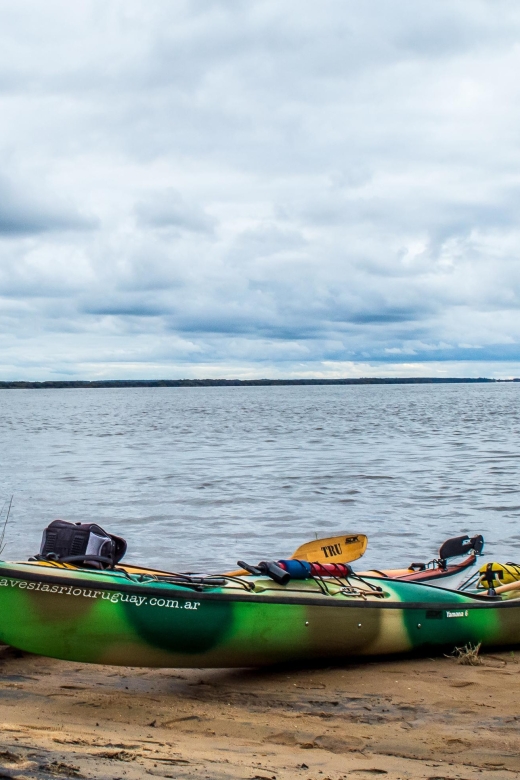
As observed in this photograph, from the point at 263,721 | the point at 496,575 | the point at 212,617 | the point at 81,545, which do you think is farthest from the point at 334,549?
the point at 263,721

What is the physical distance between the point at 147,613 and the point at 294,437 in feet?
99.9

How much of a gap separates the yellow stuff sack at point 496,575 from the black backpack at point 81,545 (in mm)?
3505

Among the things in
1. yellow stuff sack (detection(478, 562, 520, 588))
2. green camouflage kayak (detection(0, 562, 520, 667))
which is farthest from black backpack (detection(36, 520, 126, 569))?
yellow stuff sack (detection(478, 562, 520, 588))

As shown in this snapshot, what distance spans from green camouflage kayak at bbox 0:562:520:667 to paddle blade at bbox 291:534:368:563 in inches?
25.5

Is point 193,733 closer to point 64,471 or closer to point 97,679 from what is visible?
point 97,679

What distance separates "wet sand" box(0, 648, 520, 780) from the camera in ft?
13.5

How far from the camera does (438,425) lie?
43.2m

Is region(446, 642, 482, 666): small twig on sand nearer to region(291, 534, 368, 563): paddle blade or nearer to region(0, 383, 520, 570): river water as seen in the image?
region(291, 534, 368, 563): paddle blade

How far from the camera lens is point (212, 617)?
228 inches

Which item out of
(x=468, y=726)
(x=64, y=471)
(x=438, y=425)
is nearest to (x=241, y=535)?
(x=468, y=726)

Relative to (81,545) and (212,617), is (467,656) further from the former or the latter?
(81,545)

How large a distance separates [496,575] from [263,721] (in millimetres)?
3457

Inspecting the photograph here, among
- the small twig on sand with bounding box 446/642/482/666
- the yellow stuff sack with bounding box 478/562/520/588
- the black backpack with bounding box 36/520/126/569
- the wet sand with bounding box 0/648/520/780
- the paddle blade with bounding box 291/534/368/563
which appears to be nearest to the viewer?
the wet sand with bounding box 0/648/520/780

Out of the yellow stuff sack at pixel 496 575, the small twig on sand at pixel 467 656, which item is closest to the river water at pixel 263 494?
the yellow stuff sack at pixel 496 575
